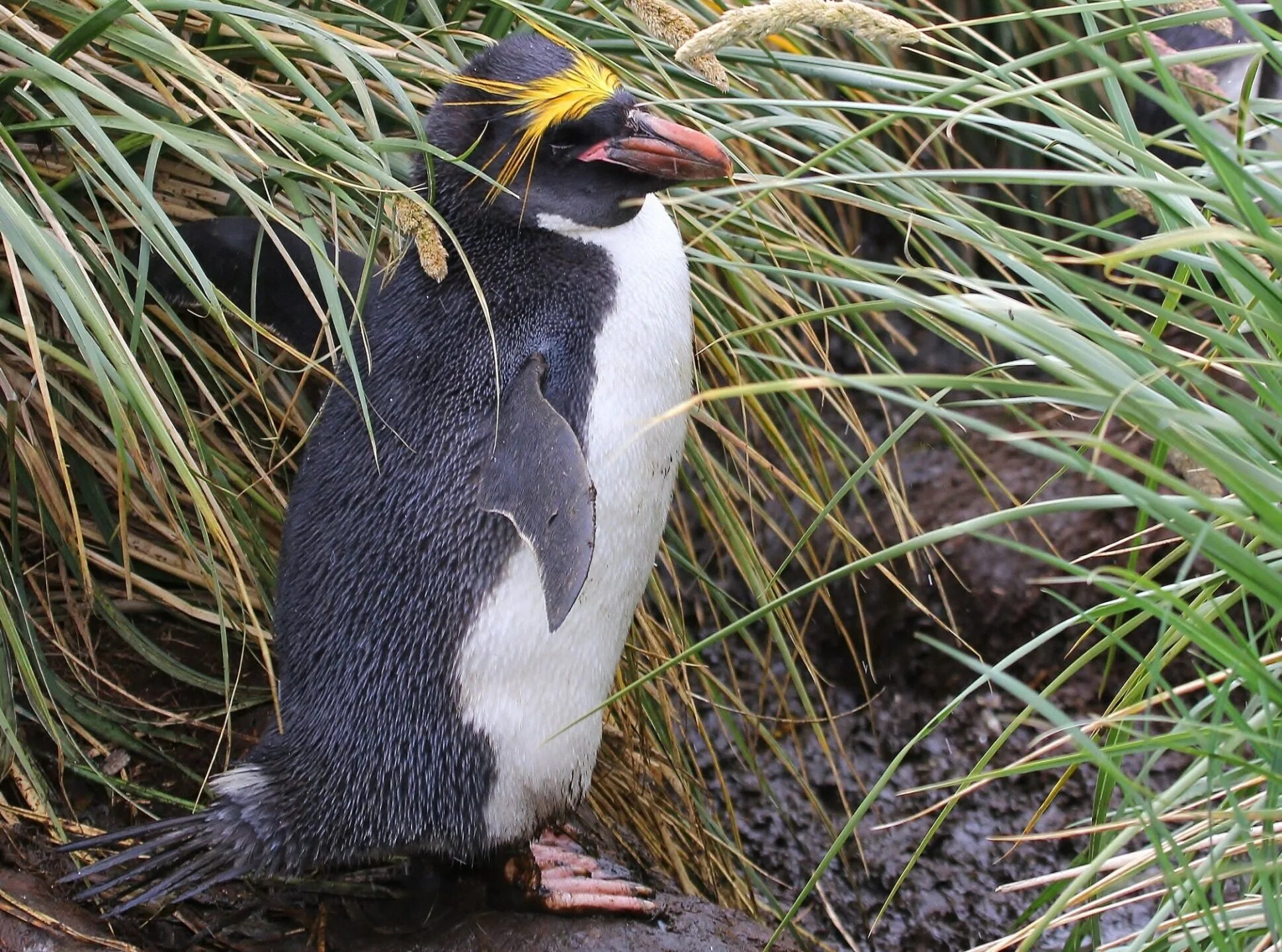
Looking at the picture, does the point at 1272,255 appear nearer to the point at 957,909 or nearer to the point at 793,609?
the point at 957,909

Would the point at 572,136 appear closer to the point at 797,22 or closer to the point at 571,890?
the point at 797,22

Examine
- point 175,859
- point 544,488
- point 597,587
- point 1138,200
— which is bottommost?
point 175,859

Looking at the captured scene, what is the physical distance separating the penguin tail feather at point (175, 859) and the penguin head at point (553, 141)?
2.74 feet

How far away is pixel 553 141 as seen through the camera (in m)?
1.86

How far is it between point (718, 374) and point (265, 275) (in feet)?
2.73

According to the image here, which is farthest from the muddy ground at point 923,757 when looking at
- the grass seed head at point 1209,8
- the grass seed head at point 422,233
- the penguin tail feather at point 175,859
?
the grass seed head at point 1209,8

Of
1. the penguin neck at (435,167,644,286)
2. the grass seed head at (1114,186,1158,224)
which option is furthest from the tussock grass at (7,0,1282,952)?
the penguin neck at (435,167,644,286)

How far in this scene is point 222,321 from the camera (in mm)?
1563

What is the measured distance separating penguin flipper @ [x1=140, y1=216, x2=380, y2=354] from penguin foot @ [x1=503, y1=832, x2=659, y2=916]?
754 millimetres

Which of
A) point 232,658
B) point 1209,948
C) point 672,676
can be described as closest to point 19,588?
point 232,658

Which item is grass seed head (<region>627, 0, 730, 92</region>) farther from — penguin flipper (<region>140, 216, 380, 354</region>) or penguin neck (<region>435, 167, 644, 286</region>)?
penguin flipper (<region>140, 216, 380, 354</region>)

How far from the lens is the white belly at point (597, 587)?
1.82 m

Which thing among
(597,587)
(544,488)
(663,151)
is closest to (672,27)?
(663,151)

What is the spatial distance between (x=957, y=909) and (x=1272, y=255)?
1810 mm
